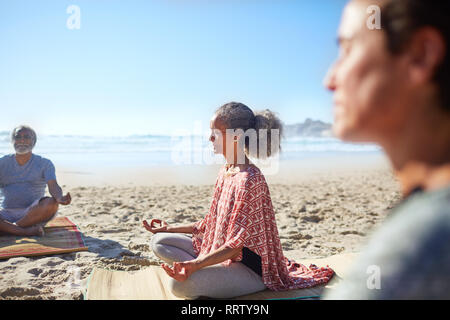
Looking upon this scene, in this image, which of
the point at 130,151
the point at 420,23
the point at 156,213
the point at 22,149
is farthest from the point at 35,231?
the point at 130,151

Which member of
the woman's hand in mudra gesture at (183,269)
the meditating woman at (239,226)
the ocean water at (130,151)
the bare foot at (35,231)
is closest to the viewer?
the woman's hand in mudra gesture at (183,269)

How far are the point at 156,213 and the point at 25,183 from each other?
7.15ft

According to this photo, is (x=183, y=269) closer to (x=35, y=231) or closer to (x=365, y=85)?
(x=365, y=85)

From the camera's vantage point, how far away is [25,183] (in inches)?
201

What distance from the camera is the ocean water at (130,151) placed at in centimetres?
1513

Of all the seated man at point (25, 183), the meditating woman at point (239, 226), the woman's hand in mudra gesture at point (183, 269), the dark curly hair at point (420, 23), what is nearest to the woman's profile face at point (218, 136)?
the meditating woman at point (239, 226)

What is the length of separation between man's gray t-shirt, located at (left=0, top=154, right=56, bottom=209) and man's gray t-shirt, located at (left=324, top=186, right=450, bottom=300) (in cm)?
522

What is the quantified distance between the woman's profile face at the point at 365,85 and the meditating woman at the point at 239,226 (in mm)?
1847

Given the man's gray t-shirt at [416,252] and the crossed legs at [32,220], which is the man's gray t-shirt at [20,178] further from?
Result: the man's gray t-shirt at [416,252]

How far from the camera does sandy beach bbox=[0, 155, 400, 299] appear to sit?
356 cm

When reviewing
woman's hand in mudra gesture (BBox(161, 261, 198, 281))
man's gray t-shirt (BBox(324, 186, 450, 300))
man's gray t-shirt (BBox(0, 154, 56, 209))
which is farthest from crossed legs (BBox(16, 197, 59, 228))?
man's gray t-shirt (BBox(324, 186, 450, 300))

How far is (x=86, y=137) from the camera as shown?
1022 inches

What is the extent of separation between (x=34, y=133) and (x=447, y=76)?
5.49 metres
